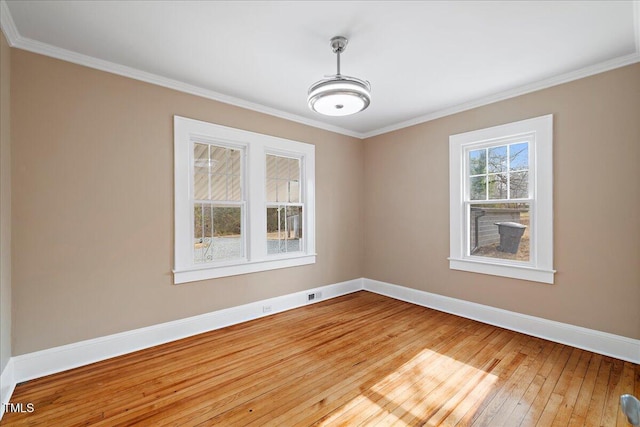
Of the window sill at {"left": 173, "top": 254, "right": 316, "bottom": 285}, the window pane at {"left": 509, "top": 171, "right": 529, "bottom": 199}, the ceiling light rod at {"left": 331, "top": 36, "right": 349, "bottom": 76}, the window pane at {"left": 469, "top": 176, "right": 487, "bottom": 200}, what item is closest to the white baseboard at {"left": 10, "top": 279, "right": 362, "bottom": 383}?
the window sill at {"left": 173, "top": 254, "right": 316, "bottom": 285}

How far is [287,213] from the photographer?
4164 millimetres

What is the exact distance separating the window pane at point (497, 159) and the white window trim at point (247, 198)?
7.61 feet

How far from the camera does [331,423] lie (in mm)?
1896

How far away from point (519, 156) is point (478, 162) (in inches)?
17.9

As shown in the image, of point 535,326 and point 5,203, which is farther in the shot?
point 535,326

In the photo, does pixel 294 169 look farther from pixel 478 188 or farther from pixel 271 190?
pixel 478 188

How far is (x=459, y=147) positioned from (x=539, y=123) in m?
0.86

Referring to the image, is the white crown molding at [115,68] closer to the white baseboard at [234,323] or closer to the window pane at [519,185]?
the white baseboard at [234,323]

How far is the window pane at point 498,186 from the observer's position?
3484 millimetres

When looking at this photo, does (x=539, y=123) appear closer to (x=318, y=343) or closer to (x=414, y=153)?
(x=414, y=153)

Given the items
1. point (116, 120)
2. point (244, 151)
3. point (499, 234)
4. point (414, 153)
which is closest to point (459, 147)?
point (414, 153)

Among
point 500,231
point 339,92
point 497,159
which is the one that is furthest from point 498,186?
point 339,92

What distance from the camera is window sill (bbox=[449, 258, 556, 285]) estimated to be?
10.2 feet

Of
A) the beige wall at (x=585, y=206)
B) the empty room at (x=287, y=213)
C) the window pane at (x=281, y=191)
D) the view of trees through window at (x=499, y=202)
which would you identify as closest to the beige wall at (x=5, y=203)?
the empty room at (x=287, y=213)
